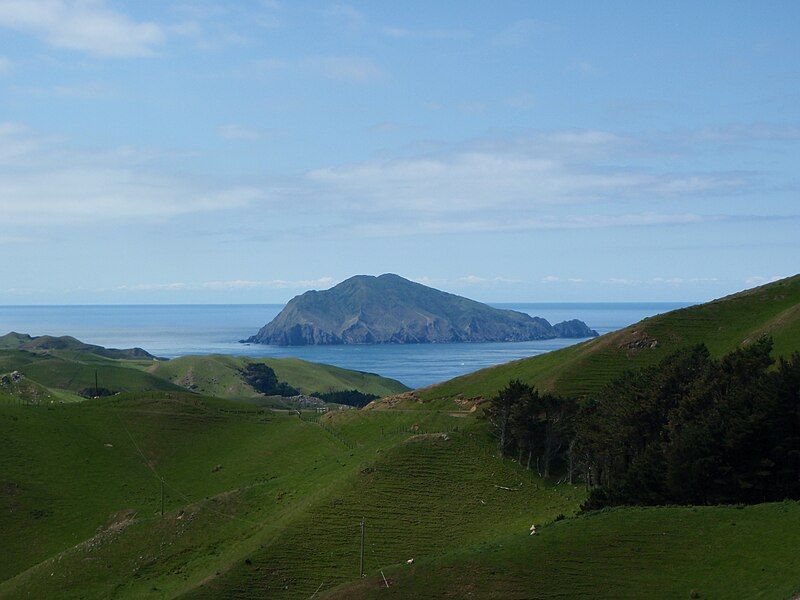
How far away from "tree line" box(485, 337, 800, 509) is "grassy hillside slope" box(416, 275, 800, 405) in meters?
18.4

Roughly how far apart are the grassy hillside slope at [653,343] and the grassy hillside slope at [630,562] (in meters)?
48.4

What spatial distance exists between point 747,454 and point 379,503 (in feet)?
84.8

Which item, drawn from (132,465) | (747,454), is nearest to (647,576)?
(747,454)

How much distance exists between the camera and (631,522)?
4459 cm

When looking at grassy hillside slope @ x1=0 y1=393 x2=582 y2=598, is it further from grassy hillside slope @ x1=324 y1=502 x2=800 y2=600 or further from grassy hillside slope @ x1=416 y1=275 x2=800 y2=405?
grassy hillside slope @ x1=416 y1=275 x2=800 y2=405

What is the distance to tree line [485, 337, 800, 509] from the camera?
51344 millimetres

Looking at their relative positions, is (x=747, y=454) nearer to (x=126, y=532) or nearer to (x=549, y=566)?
(x=549, y=566)

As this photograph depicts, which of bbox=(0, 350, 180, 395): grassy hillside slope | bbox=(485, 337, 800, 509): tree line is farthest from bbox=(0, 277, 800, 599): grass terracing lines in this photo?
bbox=(0, 350, 180, 395): grassy hillside slope

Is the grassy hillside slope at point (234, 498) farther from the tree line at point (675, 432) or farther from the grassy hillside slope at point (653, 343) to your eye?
the grassy hillside slope at point (653, 343)

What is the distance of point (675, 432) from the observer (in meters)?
56.2

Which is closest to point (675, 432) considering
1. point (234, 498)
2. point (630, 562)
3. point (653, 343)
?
point (630, 562)

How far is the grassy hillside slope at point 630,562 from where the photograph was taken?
37.8m

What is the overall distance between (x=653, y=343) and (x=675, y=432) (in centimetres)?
5047

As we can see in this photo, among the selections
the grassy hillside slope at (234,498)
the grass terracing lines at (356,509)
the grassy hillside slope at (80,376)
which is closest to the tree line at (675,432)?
the grass terracing lines at (356,509)
